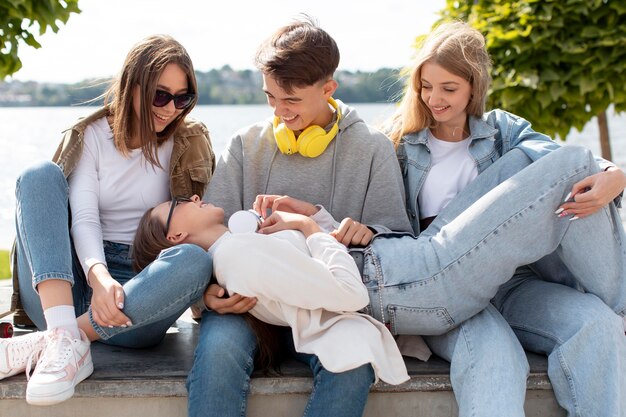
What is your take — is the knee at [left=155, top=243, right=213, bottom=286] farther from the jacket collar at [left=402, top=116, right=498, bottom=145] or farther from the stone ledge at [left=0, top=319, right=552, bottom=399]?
the jacket collar at [left=402, top=116, right=498, bottom=145]

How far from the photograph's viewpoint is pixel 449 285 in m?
2.64

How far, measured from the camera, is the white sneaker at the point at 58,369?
7.96ft

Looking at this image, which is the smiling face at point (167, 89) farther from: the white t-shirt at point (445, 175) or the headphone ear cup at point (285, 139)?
the white t-shirt at point (445, 175)

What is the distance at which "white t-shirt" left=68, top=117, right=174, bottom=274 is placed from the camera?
118 inches

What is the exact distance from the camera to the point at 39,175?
2736 mm

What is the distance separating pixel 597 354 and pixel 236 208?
1.42 metres

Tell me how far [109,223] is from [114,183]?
0.16m

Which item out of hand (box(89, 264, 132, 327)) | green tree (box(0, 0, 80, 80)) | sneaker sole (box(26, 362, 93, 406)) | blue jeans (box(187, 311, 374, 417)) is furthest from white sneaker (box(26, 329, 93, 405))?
green tree (box(0, 0, 80, 80))

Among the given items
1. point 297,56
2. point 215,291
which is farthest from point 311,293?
point 297,56

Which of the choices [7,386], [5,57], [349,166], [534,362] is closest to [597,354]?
[534,362]

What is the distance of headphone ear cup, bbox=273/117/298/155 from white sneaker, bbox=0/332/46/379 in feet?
3.67

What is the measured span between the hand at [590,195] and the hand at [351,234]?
2.22 feet

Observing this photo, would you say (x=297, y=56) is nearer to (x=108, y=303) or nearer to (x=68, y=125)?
(x=68, y=125)

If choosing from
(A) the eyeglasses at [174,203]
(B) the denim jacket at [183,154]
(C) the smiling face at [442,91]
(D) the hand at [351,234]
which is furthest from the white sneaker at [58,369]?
(C) the smiling face at [442,91]
